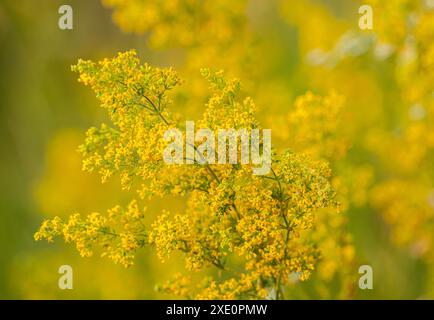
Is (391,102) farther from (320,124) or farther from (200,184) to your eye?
(200,184)

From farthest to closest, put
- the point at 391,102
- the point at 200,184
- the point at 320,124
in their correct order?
the point at 391,102
the point at 320,124
the point at 200,184

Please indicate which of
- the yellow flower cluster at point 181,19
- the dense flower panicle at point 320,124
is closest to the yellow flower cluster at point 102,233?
the dense flower panicle at point 320,124

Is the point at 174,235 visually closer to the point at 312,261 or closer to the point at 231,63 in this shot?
the point at 312,261

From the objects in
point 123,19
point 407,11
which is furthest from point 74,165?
point 407,11

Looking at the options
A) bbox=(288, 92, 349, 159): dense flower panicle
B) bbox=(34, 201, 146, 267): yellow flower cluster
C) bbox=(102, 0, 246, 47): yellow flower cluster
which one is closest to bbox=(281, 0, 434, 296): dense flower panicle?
bbox=(288, 92, 349, 159): dense flower panicle

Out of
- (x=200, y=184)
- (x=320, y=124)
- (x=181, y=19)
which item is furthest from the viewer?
(x=181, y=19)

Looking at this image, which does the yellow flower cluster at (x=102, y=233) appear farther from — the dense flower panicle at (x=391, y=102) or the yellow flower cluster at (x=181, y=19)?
the yellow flower cluster at (x=181, y=19)

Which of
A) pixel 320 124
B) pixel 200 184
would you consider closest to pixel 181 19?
pixel 320 124

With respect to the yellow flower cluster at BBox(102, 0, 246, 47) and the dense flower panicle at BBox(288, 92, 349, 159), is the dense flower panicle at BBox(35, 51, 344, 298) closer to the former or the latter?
the dense flower panicle at BBox(288, 92, 349, 159)
